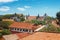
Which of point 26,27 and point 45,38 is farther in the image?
point 26,27

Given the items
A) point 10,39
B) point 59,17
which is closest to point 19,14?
point 59,17

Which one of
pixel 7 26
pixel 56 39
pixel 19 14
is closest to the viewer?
pixel 56 39

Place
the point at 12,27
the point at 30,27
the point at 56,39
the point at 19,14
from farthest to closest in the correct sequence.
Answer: the point at 19,14
the point at 12,27
the point at 30,27
the point at 56,39

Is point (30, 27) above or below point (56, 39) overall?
below

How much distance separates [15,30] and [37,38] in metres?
29.5

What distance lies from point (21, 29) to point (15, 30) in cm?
206

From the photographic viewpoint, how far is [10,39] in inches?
653

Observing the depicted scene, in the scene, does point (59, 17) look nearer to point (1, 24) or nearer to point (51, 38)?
point (1, 24)

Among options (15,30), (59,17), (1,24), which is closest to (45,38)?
(15,30)

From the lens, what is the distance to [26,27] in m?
36.6

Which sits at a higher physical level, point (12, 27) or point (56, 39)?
point (56, 39)

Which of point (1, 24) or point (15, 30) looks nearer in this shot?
point (15, 30)

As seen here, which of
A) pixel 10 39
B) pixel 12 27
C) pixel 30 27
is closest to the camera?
pixel 10 39

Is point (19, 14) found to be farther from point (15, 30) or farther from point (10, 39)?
point (10, 39)
